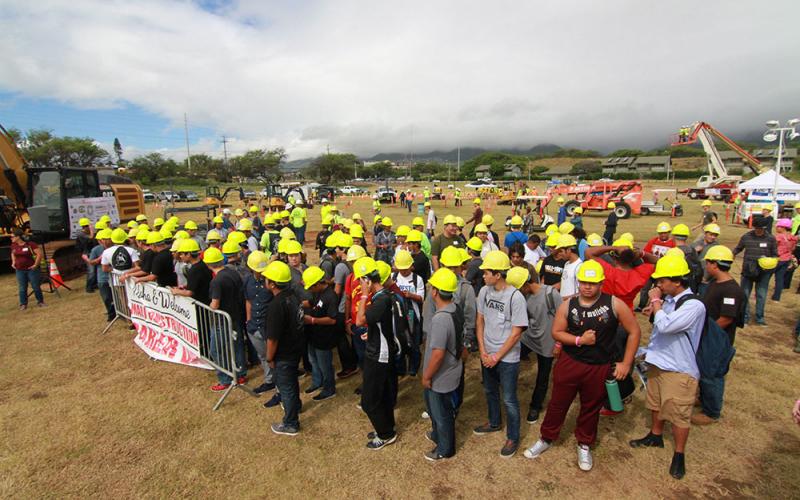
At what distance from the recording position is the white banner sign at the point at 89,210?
9938 mm

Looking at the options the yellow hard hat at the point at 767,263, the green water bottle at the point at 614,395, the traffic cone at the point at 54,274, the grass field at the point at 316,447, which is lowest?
the grass field at the point at 316,447

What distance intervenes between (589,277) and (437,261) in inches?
136

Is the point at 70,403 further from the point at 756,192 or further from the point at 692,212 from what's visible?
the point at 692,212

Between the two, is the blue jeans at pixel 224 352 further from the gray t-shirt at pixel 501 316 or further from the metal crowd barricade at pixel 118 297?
the gray t-shirt at pixel 501 316

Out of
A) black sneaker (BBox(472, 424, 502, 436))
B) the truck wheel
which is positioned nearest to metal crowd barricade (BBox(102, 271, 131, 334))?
black sneaker (BBox(472, 424, 502, 436))

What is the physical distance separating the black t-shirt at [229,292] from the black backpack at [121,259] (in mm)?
2731

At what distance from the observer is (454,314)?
3162 mm

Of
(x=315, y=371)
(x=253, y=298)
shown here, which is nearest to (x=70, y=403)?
(x=253, y=298)

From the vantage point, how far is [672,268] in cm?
307

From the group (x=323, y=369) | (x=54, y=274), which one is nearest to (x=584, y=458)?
(x=323, y=369)

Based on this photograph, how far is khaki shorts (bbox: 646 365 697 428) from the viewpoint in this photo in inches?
123

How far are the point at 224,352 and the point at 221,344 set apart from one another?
11cm

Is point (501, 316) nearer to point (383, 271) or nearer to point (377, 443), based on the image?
point (383, 271)

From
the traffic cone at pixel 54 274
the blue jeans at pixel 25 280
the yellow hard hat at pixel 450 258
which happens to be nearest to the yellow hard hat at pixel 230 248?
the yellow hard hat at pixel 450 258
